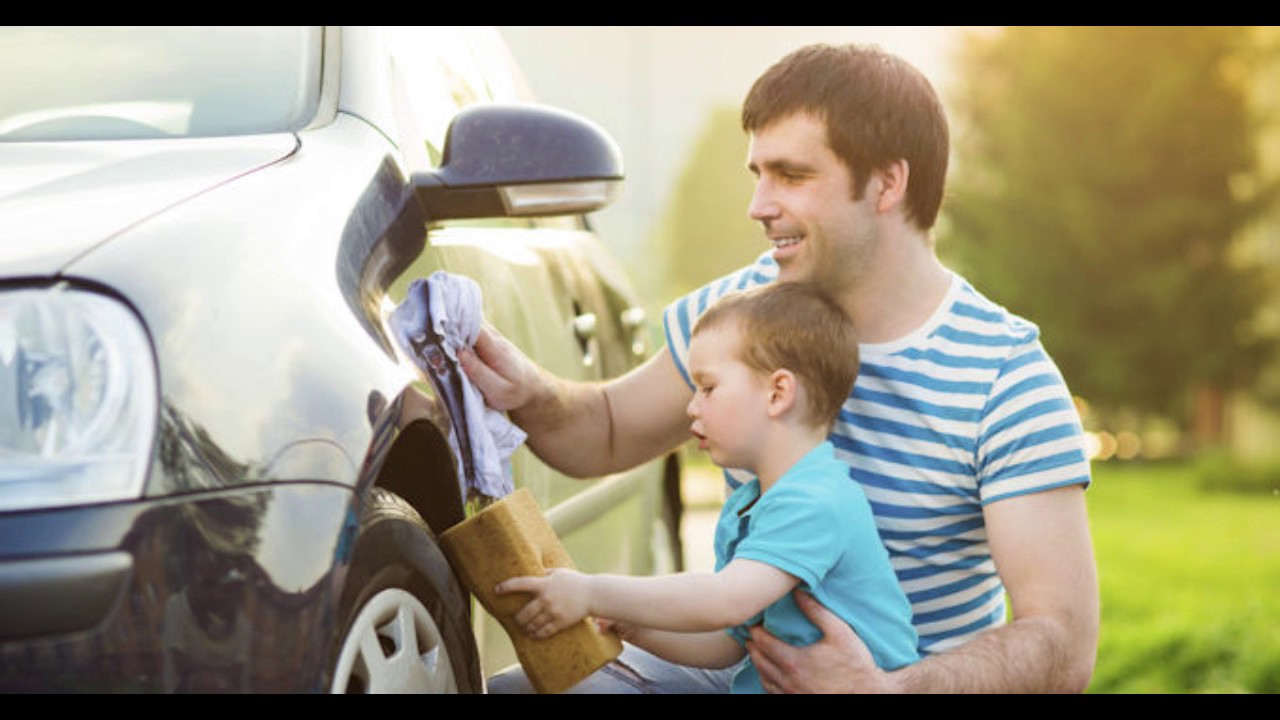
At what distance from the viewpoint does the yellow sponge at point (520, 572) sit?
257 cm

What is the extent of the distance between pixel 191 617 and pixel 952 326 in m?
1.39

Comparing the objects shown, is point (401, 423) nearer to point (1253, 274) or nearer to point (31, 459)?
point (31, 459)

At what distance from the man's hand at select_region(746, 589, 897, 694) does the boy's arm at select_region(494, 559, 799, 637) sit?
0.09m

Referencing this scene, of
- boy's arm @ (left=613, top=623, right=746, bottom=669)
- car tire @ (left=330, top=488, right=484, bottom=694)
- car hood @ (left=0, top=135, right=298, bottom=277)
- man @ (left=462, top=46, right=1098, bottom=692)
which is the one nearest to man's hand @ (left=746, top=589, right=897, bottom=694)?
man @ (left=462, top=46, right=1098, bottom=692)

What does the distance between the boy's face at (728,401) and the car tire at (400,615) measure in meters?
0.44

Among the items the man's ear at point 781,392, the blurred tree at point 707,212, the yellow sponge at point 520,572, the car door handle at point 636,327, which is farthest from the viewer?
the blurred tree at point 707,212

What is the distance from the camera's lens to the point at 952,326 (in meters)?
2.93

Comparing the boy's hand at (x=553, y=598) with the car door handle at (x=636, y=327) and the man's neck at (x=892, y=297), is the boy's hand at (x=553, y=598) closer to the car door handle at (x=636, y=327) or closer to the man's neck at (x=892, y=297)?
the man's neck at (x=892, y=297)

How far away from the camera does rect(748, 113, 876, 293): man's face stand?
3.00m

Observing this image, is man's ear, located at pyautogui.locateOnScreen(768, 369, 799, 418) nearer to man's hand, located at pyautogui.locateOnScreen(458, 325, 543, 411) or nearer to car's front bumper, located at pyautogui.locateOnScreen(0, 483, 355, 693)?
man's hand, located at pyautogui.locateOnScreen(458, 325, 543, 411)

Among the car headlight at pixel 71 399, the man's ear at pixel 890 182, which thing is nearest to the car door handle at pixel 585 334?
the man's ear at pixel 890 182

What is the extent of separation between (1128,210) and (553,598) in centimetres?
2876
